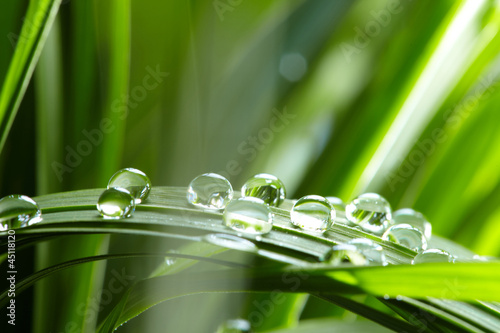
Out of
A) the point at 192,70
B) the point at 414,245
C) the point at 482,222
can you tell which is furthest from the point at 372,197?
the point at 192,70

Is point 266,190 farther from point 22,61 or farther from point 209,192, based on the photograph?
point 22,61

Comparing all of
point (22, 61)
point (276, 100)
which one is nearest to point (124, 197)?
point (22, 61)

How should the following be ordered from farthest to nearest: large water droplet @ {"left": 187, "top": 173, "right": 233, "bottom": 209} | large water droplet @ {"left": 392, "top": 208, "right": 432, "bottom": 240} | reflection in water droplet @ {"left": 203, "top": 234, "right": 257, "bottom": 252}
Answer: large water droplet @ {"left": 392, "top": 208, "right": 432, "bottom": 240}
large water droplet @ {"left": 187, "top": 173, "right": 233, "bottom": 209}
reflection in water droplet @ {"left": 203, "top": 234, "right": 257, "bottom": 252}

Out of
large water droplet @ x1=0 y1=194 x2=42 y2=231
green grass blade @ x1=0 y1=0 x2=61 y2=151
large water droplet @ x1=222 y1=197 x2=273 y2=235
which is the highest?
green grass blade @ x1=0 y1=0 x2=61 y2=151

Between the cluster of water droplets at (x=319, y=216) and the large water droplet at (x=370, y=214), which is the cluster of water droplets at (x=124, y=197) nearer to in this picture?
the cluster of water droplets at (x=319, y=216)

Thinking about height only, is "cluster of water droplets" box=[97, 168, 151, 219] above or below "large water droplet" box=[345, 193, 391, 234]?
above

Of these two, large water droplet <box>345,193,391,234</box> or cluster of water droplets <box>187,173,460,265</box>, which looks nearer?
cluster of water droplets <box>187,173,460,265</box>

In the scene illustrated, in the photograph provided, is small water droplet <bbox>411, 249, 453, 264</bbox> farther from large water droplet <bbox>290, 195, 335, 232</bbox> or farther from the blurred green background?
the blurred green background

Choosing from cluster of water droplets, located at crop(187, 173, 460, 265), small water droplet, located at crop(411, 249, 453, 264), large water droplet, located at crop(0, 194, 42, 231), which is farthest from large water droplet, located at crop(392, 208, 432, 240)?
large water droplet, located at crop(0, 194, 42, 231)

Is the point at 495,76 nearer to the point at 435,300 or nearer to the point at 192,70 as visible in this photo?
the point at 192,70
